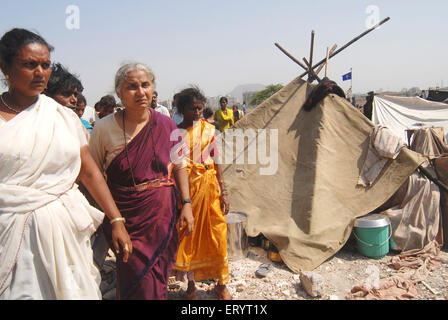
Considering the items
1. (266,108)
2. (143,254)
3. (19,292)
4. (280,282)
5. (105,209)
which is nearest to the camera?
(19,292)

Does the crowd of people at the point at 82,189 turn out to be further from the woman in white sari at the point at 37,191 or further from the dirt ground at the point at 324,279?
the dirt ground at the point at 324,279

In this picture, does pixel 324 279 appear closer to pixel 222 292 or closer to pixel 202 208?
pixel 222 292

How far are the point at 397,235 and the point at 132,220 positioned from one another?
127 inches

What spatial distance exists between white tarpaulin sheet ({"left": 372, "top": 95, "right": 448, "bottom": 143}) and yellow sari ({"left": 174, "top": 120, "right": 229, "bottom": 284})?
7484mm

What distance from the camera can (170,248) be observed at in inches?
81.6

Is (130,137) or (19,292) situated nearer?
(19,292)

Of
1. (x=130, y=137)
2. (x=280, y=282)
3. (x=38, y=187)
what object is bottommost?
(x=280, y=282)

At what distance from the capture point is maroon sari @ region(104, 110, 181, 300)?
1.88 metres

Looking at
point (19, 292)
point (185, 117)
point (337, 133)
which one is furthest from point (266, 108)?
point (19, 292)

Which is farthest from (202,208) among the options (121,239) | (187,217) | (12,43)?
(12,43)

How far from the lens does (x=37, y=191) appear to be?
4.76ft

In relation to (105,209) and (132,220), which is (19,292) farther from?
(132,220)

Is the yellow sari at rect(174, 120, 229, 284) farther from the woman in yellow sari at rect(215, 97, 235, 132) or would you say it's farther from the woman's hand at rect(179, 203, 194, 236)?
the woman in yellow sari at rect(215, 97, 235, 132)

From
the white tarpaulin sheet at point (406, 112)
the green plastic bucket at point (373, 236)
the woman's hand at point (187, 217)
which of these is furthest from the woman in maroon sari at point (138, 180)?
the white tarpaulin sheet at point (406, 112)
